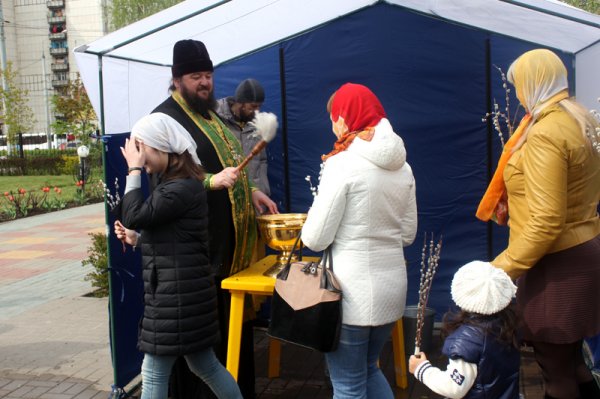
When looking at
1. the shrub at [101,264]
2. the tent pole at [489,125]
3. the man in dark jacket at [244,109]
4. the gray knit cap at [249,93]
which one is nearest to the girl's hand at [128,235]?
the man in dark jacket at [244,109]

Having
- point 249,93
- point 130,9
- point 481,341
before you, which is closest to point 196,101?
point 249,93

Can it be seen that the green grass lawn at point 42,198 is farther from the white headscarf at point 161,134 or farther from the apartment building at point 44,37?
the apartment building at point 44,37

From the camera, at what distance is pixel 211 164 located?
3.50 metres

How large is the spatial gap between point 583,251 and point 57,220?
12801mm

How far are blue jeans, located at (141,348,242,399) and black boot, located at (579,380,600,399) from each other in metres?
1.62

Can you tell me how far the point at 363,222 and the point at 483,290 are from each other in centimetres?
54

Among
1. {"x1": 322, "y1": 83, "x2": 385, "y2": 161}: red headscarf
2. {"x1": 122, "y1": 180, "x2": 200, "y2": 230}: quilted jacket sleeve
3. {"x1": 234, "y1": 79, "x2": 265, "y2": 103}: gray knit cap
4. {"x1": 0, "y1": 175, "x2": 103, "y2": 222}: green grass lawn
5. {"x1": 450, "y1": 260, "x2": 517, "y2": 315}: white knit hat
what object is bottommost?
{"x1": 0, "y1": 175, "x2": 103, "y2": 222}: green grass lawn

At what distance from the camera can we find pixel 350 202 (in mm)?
2549

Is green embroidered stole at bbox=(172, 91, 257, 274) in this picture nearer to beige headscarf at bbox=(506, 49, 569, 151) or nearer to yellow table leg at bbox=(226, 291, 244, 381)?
yellow table leg at bbox=(226, 291, 244, 381)

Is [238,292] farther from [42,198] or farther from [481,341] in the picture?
[42,198]

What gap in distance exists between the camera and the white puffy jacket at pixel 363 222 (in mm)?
2535

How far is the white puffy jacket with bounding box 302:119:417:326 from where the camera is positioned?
2.54 meters

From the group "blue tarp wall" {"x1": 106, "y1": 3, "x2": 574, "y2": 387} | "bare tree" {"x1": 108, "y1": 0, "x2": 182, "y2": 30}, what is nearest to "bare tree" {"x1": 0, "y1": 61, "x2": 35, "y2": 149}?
"bare tree" {"x1": 108, "y1": 0, "x2": 182, "y2": 30}

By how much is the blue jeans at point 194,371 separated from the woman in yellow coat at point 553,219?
56.4 inches
